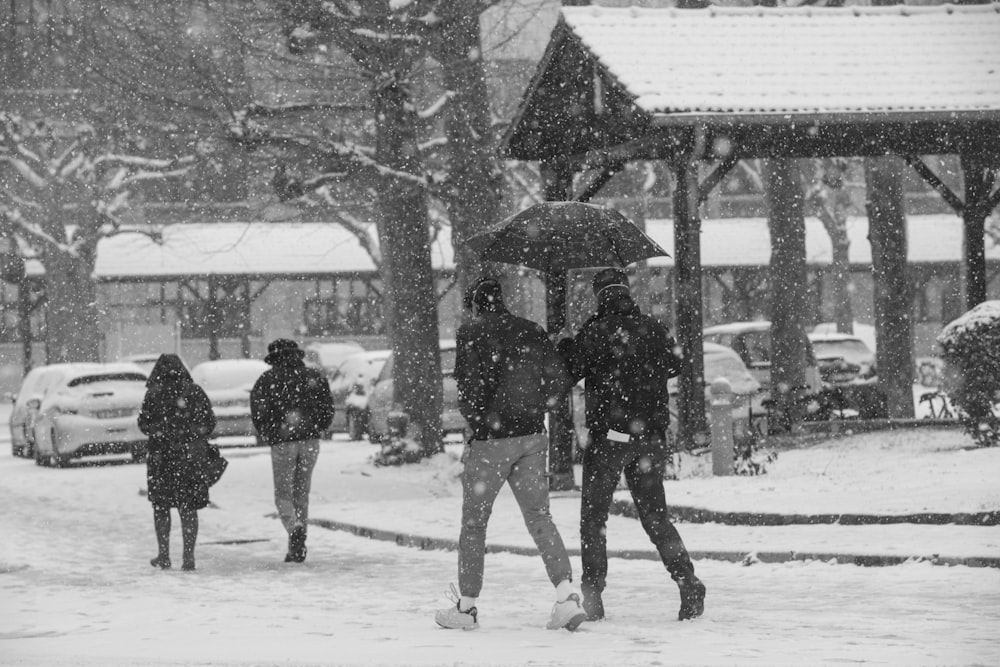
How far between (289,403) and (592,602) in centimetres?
441

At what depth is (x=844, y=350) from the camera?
33.4 m

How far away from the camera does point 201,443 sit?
13352 mm

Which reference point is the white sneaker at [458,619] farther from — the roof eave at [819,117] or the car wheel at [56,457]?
the car wheel at [56,457]

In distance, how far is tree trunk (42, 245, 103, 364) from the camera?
38.4 metres

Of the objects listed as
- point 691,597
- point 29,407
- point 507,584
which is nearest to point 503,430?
point 691,597

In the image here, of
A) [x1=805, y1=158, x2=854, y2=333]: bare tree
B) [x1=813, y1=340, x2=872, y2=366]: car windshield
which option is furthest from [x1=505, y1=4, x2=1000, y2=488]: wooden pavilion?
[x1=805, y1=158, x2=854, y2=333]: bare tree

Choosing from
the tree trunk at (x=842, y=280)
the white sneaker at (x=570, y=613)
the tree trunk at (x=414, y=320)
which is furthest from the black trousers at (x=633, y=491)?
the tree trunk at (x=842, y=280)

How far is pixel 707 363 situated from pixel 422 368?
4.54m

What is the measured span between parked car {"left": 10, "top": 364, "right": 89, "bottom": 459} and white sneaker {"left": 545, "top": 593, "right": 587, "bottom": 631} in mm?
18435

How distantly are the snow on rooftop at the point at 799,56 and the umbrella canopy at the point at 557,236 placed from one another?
4.23m

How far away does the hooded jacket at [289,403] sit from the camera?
13039mm

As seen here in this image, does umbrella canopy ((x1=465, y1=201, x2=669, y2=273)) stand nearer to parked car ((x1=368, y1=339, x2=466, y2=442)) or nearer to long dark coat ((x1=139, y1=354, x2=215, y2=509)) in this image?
long dark coat ((x1=139, y1=354, x2=215, y2=509))

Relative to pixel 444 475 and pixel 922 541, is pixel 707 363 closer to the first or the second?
pixel 444 475

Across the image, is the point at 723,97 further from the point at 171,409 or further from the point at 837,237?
the point at 837,237
